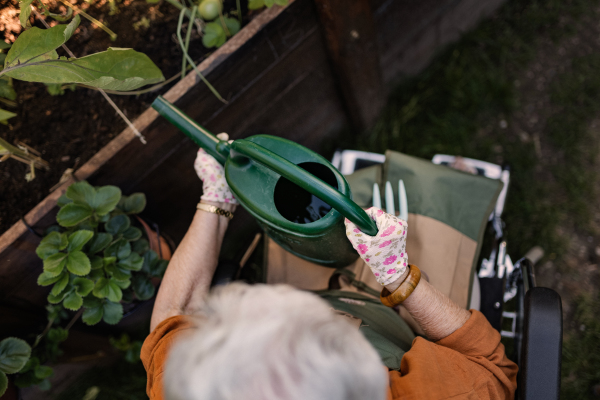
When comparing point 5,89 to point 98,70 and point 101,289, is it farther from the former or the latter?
point 101,289

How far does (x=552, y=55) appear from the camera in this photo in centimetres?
194

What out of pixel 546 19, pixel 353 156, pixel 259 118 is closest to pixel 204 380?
pixel 259 118

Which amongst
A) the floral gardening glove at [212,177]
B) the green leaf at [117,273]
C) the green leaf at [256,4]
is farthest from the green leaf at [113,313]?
the green leaf at [256,4]

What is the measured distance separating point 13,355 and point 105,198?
532mm

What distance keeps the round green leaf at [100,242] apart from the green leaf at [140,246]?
0.09 metres

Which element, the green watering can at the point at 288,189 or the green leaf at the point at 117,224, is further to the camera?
the green leaf at the point at 117,224

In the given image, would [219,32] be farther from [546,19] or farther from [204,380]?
[546,19]

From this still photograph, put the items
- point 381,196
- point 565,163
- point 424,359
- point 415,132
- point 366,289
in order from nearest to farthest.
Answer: point 424,359, point 366,289, point 381,196, point 565,163, point 415,132

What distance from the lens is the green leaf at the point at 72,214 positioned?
1.04 meters

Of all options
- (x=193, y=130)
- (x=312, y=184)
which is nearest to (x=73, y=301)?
(x=193, y=130)

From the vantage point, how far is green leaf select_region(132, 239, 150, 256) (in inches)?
47.0

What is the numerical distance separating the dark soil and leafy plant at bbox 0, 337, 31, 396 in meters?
0.39

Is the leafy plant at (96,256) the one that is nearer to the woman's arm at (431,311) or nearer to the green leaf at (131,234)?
the green leaf at (131,234)

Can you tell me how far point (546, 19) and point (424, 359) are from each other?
203cm
